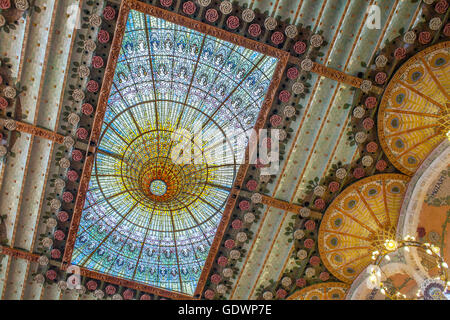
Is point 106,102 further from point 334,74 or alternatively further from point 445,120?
point 445,120

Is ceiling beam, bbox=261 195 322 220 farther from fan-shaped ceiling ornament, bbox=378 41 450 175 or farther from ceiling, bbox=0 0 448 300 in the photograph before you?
fan-shaped ceiling ornament, bbox=378 41 450 175

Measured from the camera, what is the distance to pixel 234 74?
11.4 metres

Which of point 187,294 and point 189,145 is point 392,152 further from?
point 187,294

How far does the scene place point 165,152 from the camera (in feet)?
40.4

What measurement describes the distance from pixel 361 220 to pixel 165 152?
6.40 m

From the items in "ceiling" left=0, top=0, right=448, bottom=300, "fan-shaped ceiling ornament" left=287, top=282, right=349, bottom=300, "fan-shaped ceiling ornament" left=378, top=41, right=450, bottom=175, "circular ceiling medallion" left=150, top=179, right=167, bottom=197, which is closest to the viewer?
"ceiling" left=0, top=0, right=448, bottom=300

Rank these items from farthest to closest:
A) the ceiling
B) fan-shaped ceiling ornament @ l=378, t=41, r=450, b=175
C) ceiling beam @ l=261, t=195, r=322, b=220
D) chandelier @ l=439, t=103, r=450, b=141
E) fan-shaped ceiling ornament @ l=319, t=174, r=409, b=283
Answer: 1. ceiling beam @ l=261, t=195, r=322, b=220
2. fan-shaped ceiling ornament @ l=319, t=174, r=409, b=283
3. chandelier @ l=439, t=103, r=450, b=141
4. fan-shaped ceiling ornament @ l=378, t=41, r=450, b=175
5. the ceiling

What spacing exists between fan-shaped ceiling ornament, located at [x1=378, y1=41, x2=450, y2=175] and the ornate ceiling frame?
3.28 m

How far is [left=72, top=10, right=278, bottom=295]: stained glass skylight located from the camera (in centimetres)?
1112

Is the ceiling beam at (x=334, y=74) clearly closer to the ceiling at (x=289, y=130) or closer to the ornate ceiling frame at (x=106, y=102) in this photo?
the ceiling at (x=289, y=130)

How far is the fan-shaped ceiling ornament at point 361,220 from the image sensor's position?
1247 cm

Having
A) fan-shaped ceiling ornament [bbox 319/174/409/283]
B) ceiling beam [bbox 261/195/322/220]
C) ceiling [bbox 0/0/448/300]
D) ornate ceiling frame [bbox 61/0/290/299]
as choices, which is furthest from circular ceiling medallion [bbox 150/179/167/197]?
fan-shaped ceiling ornament [bbox 319/174/409/283]

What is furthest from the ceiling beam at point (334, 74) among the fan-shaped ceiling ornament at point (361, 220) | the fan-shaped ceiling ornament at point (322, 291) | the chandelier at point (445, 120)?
the fan-shaped ceiling ornament at point (322, 291)

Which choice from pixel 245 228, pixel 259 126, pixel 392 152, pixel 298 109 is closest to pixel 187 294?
pixel 245 228
